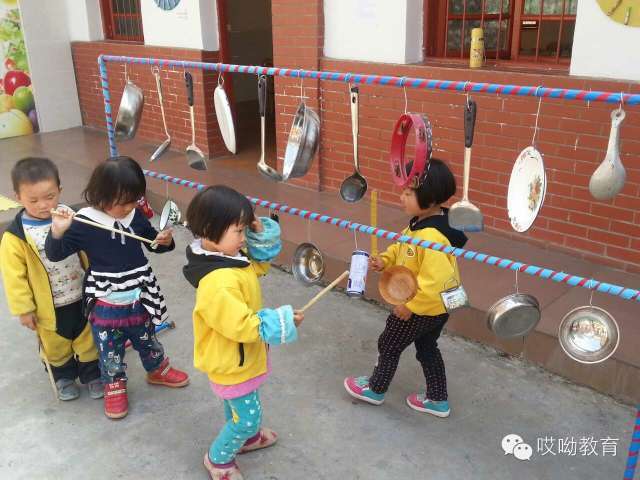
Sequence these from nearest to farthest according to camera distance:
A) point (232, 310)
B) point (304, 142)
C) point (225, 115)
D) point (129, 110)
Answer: point (232, 310) < point (304, 142) < point (225, 115) < point (129, 110)

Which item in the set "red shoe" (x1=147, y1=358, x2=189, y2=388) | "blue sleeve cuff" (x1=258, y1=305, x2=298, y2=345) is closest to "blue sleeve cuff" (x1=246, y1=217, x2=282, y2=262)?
"blue sleeve cuff" (x1=258, y1=305, x2=298, y2=345)

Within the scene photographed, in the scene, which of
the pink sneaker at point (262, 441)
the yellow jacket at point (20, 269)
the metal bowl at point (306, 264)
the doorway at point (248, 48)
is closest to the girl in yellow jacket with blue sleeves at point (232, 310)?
the pink sneaker at point (262, 441)

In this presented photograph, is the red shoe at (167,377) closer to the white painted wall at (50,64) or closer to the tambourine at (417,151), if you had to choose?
the tambourine at (417,151)

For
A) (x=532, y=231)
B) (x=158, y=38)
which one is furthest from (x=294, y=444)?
(x=158, y=38)

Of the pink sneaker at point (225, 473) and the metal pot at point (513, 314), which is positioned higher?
the metal pot at point (513, 314)

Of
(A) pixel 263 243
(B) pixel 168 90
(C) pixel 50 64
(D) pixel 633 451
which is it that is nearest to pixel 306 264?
(A) pixel 263 243

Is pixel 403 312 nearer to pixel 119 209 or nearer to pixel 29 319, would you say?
pixel 119 209

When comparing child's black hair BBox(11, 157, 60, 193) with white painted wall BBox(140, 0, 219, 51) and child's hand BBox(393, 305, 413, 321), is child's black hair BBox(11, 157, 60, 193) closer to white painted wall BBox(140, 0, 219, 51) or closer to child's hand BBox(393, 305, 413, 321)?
child's hand BBox(393, 305, 413, 321)

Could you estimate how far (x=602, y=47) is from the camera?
3.67m

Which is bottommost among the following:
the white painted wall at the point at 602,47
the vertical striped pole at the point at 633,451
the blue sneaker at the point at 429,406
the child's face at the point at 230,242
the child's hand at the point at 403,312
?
the blue sneaker at the point at 429,406

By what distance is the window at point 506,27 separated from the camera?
415 cm

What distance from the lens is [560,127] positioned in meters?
3.93

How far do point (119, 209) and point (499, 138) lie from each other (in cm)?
264

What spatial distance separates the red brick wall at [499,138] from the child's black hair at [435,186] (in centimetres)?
167
